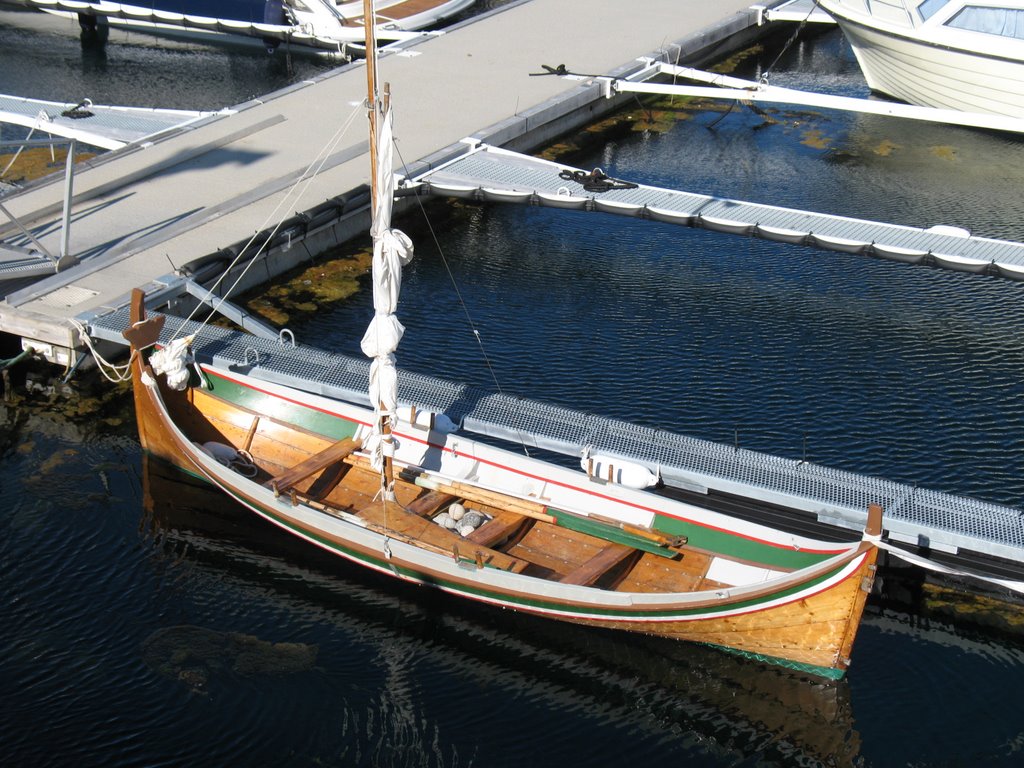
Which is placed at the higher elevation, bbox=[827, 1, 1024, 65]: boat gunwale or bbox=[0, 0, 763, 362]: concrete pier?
bbox=[827, 1, 1024, 65]: boat gunwale

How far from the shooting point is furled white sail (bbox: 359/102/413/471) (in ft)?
59.1

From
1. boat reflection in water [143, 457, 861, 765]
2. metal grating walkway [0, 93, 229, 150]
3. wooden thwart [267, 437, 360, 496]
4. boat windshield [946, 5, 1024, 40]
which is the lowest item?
boat reflection in water [143, 457, 861, 765]

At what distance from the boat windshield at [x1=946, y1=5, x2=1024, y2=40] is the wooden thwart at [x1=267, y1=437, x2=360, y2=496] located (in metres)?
27.5

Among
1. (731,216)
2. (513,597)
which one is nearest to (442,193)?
(731,216)

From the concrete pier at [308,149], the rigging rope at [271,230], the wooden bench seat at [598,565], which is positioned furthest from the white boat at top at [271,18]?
the wooden bench seat at [598,565]

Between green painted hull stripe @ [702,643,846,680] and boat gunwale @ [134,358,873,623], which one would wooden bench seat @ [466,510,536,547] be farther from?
green painted hull stripe @ [702,643,846,680]

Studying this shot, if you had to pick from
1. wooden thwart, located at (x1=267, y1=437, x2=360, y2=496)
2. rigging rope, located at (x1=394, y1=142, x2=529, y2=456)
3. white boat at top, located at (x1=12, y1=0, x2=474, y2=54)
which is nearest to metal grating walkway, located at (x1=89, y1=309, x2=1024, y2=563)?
rigging rope, located at (x1=394, y1=142, x2=529, y2=456)

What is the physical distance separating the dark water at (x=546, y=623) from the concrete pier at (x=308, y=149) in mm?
2481

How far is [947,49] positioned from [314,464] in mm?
27455

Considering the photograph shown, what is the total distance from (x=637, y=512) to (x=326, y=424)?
19.8 feet

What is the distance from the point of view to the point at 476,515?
20359 millimetres

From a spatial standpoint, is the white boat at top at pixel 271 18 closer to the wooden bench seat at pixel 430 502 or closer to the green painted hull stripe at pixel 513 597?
the wooden bench seat at pixel 430 502

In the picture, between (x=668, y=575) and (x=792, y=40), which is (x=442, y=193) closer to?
(x=668, y=575)

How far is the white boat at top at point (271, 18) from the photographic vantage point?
4538 cm
